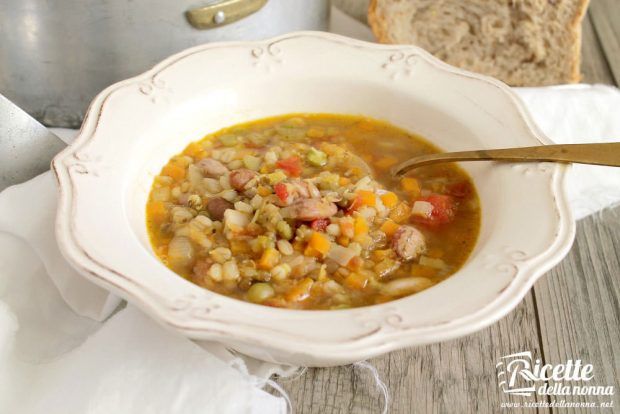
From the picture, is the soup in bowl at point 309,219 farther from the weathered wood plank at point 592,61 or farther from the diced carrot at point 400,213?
the weathered wood plank at point 592,61

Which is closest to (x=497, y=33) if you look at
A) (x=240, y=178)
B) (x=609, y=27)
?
(x=609, y=27)

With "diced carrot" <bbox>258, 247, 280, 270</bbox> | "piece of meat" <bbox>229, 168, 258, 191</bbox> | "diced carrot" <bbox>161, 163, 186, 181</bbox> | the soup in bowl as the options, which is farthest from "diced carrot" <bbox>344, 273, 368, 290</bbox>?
"diced carrot" <bbox>161, 163, 186, 181</bbox>

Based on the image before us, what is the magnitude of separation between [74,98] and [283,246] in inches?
59.2

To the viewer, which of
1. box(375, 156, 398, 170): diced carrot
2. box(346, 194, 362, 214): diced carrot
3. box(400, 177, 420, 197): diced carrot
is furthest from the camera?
box(375, 156, 398, 170): diced carrot

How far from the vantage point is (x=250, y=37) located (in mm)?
3439

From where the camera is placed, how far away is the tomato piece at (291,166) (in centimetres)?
293

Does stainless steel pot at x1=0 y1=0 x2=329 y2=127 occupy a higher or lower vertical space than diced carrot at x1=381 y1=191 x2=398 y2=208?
higher

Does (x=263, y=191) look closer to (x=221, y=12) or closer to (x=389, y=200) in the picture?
(x=389, y=200)

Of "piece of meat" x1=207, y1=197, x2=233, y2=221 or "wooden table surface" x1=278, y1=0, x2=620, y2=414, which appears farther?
"piece of meat" x1=207, y1=197, x2=233, y2=221

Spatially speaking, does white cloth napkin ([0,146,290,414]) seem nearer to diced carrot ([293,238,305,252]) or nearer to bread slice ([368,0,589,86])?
diced carrot ([293,238,305,252])

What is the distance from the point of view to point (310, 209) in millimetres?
2553

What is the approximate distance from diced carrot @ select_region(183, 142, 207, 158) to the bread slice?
4.86 feet

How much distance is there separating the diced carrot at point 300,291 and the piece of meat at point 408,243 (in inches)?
14.0

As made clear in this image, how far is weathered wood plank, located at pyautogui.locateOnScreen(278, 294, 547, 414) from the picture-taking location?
96.5 inches
